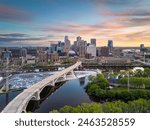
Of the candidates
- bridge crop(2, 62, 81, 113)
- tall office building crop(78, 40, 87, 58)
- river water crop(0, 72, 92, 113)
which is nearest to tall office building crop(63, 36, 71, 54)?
tall office building crop(78, 40, 87, 58)

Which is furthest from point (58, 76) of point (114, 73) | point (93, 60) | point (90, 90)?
point (93, 60)

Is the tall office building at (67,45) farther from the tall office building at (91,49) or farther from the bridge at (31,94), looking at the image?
the bridge at (31,94)

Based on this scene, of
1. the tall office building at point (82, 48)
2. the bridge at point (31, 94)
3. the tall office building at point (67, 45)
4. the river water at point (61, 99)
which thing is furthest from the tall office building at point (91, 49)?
the river water at point (61, 99)

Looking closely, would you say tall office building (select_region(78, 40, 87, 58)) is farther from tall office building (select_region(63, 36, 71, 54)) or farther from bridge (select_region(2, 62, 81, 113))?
bridge (select_region(2, 62, 81, 113))

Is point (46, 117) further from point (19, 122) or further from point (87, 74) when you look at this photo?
point (87, 74)

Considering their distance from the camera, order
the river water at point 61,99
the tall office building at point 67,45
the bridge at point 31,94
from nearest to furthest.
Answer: the tall office building at point 67,45 < the bridge at point 31,94 < the river water at point 61,99

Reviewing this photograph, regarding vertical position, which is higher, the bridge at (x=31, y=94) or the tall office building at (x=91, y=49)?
the tall office building at (x=91, y=49)

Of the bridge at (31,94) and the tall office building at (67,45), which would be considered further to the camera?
the bridge at (31,94)

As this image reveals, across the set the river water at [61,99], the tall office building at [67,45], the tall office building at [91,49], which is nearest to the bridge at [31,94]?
the river water at [61,99]

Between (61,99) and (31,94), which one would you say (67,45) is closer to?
(61,99)

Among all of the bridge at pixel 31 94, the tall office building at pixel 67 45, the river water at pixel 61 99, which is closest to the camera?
the tall office building at pixel 67 45
